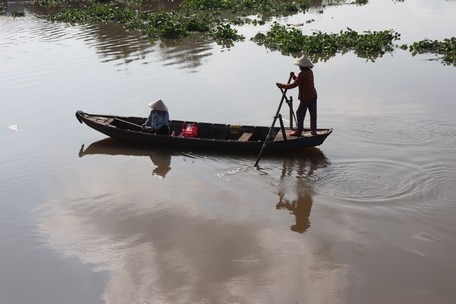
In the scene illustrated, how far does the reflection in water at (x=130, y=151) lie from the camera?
977cm

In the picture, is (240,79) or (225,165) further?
(240,79)

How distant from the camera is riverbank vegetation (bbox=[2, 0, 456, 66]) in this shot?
55.7ft

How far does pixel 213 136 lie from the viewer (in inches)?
406

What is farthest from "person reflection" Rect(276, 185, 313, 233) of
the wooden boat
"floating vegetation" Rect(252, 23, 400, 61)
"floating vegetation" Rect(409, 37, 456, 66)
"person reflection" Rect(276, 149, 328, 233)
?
"floating vegetation" Rect(409, 37, 456, 66)

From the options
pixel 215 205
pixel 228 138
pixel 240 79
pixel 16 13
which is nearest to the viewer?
pixel 215 205

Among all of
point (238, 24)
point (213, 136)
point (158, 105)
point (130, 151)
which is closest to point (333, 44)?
point (238, 24)

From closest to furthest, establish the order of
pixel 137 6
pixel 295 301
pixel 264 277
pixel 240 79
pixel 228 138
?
pixel 295 301 → pixel 264 277 → pixel 228 138 → pixel 240 79 → pixel 137 6

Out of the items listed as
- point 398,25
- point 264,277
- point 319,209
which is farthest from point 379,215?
point 398,25

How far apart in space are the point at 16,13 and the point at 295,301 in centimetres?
2665

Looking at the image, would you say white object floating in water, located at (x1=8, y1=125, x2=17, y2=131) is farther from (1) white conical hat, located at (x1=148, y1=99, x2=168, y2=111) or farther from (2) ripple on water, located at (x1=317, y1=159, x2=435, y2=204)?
(2) ripple on water, located at (x1=317, y1=159, x2=435, y2=204)

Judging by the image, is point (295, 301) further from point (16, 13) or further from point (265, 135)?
point (16, 13)

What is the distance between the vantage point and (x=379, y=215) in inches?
294

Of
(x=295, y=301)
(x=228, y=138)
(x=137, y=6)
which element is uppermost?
(x=137, y=6)

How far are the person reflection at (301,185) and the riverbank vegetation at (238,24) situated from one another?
7.94m
